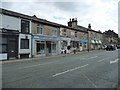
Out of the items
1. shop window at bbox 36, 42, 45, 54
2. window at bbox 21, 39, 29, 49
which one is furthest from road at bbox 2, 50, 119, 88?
shop window at bbox 36, 42, 45, 54

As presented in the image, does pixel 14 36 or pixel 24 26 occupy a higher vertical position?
pixel 24 26

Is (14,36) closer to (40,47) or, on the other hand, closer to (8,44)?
(8,44)

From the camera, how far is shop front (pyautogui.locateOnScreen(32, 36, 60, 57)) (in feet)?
95.7

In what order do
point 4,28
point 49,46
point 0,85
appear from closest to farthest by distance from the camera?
1. point 0,85
2. point 4,28
3. point 49,46

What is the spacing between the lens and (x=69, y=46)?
39.7 meters

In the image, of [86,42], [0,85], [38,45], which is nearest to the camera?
[0,85]

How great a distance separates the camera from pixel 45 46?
A: 106ft

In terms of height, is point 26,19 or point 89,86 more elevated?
point 26,19

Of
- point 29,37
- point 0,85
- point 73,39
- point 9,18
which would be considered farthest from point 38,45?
point 0,85

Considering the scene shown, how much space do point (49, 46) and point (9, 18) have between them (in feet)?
37.3

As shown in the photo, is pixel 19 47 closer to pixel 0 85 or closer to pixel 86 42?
pixel 0 85

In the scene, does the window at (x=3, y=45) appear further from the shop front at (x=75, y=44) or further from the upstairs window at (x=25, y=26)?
the shop front at (x=75, y=44)

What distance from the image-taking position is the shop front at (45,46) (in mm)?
29172

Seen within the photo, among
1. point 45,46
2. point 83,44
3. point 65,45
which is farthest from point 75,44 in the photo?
point 45,46
